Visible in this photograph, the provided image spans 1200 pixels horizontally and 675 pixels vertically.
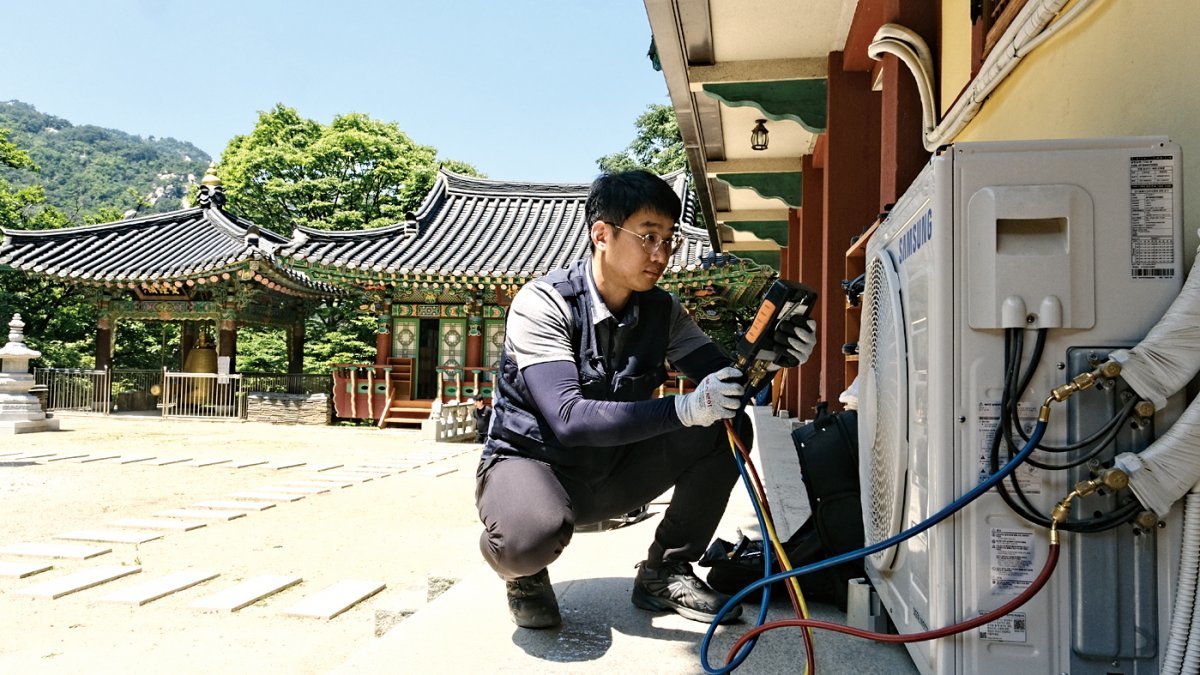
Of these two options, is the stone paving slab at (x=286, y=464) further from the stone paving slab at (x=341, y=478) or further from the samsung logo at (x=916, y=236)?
the samsung logo at (x=916, y=236)

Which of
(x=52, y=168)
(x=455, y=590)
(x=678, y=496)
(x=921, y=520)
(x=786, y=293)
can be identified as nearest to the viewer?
(x=921, y=520)

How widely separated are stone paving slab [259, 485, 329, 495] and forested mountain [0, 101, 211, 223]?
164ft

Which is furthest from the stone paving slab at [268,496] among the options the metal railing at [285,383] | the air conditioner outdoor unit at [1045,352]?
the metal railing at [285,383]

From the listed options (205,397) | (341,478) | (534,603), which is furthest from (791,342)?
(205,397)

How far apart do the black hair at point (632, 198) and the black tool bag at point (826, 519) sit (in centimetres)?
74

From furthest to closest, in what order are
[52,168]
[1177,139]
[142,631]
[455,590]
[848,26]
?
[52,168], [848,26], [142,631], [455,590], [1177,139]

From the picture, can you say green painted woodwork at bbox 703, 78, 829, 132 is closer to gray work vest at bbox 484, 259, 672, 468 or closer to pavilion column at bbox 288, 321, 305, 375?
gray work vest at bbox 484, 259, 672, 468

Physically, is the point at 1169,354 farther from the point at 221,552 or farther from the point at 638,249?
the point at 221,552

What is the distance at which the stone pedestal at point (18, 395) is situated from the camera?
40.9 ft

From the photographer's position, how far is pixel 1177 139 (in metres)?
1.63

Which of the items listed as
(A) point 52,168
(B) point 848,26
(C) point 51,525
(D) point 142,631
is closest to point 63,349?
(C) point 51,525

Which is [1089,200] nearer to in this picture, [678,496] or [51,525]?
[678,496]

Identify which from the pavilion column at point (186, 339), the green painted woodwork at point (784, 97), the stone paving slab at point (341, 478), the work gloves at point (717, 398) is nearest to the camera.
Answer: the work gloves at point (717, 398)

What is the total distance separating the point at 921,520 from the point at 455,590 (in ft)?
5.09
